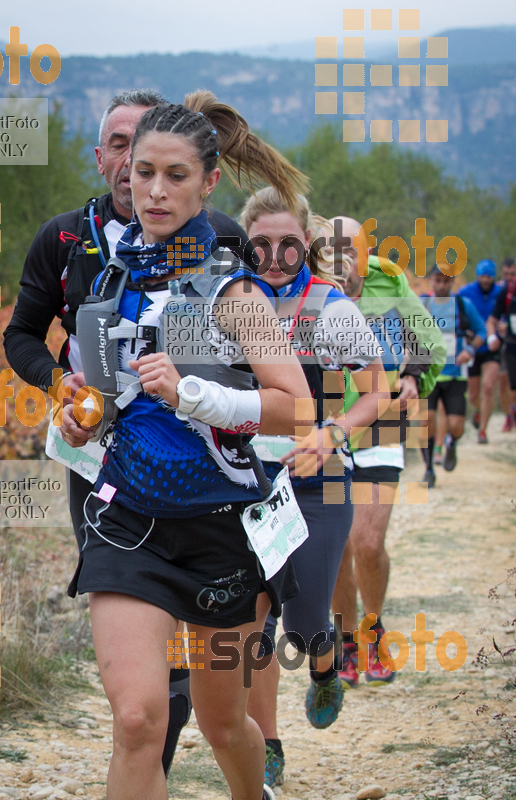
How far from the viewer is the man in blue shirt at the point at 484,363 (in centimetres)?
1130

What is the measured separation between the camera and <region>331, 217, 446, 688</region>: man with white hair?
4.40 meters

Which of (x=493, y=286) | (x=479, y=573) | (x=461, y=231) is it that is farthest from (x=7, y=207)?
(x=461, y=231)

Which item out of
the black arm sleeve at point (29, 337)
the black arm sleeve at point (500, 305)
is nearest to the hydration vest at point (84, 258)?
the black arm sleeve at point (29, 337)

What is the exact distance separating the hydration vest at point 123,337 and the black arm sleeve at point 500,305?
963 centimetres

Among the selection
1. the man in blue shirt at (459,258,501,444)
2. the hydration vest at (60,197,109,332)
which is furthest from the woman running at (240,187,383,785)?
the man in blue shirt at (459,258,501,444)

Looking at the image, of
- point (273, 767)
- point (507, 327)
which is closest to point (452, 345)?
point (507, 327)

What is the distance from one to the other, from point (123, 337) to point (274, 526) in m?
0.64

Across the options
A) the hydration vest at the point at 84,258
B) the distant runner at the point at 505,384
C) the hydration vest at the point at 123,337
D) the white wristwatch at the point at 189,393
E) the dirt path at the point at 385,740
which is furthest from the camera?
the distant runner at the point at 505,384

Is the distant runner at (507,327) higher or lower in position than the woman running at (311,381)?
higher

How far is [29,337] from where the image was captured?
10.4ft

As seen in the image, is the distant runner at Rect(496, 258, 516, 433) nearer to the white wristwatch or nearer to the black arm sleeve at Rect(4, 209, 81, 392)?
the black arm sleeve at Rect(4, 209, 81, 392)

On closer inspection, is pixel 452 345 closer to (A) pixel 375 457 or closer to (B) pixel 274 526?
(A) pixel 375 457

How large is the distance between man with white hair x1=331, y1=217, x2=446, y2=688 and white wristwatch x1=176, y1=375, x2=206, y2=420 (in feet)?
7.22

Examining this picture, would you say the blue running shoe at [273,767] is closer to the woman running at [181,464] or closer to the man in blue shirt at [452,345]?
the woman running at [181,464]
